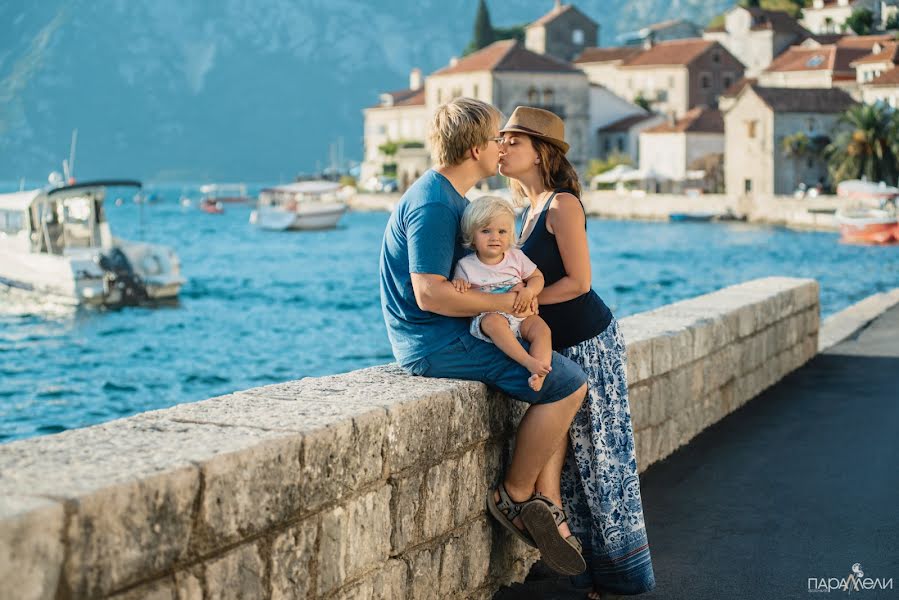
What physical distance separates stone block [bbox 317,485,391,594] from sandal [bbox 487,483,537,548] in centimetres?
66

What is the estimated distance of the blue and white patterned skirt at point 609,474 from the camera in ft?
15.3

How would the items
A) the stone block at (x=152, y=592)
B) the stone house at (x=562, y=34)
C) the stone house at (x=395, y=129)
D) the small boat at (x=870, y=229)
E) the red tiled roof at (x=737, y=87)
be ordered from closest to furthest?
the stone block at (x=152, y=592) → the small boat at (x=870, y=229) → the red tiled roof at (x=737, y=87) → the stone house at (x=395, y=129) → the stone house at (x=562, y=34)

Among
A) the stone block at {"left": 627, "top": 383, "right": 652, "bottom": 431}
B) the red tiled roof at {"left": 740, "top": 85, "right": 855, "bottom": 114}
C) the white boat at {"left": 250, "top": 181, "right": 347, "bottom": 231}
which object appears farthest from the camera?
the white boat at {"left": 250, "top": 181, "right": 347, "bottom": 231}

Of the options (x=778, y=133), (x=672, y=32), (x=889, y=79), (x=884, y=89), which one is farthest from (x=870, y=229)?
(x=672, y=32)

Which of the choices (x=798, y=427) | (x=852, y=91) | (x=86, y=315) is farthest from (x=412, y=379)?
(x=852, y=91)

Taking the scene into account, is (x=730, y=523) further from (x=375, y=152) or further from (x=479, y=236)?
(x=375, y=152)

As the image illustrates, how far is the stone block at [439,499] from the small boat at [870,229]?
57234mm

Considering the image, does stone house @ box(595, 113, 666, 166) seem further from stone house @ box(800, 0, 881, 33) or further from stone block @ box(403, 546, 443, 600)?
stone block @ box(403, 546, 443, 600)

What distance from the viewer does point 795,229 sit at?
68250mm

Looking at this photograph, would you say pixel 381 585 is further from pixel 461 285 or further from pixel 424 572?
pixel 461 285

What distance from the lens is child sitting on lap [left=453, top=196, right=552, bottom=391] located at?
4188mm

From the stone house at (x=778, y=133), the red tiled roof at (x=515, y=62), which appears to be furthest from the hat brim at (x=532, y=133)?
the red tiled roof at (x=515, y=62)

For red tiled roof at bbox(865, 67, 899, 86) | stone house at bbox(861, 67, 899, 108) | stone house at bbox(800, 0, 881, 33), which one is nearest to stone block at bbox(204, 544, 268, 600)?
stone house at bbox(861, 67, 899, 108)

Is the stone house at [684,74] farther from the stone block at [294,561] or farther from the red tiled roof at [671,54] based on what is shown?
the stone block at [294,561]
